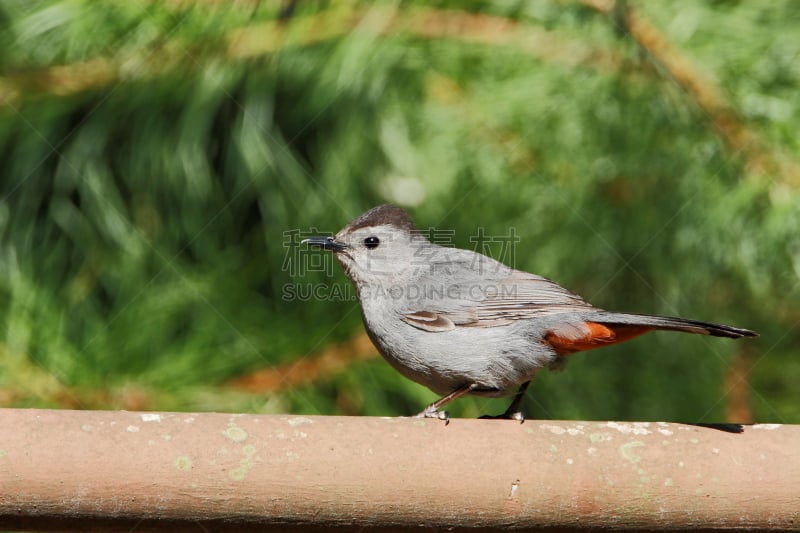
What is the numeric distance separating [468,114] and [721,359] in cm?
114

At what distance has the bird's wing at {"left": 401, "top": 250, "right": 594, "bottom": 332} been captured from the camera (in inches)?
121

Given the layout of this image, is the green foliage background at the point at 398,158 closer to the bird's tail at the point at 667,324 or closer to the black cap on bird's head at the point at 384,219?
the black cap on bird's head at the point at 384,219

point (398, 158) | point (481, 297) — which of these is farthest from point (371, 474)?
point (481, 297)

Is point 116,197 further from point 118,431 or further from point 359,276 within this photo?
point 118,431

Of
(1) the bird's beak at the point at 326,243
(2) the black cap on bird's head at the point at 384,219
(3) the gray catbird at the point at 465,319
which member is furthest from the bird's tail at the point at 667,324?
(1) the bird's beak at the point at 326,243

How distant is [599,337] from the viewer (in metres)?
2.83

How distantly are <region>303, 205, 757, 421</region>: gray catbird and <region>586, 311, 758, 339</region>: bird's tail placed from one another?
0.01 metres

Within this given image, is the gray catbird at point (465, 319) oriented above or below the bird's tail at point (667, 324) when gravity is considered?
above

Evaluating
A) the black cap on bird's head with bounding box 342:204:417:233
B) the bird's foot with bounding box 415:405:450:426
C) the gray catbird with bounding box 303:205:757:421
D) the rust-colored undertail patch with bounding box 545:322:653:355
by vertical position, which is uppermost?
the black cap on bird's head with bounding box 342:204:417:233

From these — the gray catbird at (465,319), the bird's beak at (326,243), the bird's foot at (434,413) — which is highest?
the bird's beak at (326,243)

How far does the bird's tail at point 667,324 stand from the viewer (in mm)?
2434

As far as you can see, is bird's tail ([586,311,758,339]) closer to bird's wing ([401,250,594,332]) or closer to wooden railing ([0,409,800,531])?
bird's wing ([401,250,594,332])

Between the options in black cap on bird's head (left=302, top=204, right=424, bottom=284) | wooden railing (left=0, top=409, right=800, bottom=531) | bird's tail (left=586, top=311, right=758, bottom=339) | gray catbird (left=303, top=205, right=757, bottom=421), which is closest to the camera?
wooden railing (left=0, top=409, right=800, bottom=531)

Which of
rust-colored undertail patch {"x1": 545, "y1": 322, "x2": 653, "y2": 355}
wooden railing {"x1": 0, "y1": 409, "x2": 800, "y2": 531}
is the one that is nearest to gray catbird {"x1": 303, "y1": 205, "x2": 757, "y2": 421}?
rust-colored undertail patch {"x1": 545, "y1": 322, "x2": 653, "y2": 355}
